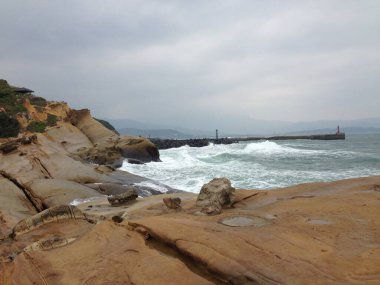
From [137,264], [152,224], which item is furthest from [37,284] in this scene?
[152,224]

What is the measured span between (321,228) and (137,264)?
179 centimetres

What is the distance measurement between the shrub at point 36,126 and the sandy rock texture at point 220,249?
1028 inches

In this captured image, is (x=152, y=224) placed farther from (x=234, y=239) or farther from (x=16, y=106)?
(x=16, y=106)

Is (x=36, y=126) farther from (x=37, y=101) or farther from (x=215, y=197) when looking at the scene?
(x=215, y=197)

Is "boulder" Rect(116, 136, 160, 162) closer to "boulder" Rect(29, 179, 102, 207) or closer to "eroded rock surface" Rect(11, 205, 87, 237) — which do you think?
"boulder" Rect(29, 179, 102, 207)

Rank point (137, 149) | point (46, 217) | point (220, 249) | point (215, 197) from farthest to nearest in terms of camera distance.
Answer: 1. point (137, 149)
2. point (215, 197)
3. point (46, 217)
4. point (220, 249)

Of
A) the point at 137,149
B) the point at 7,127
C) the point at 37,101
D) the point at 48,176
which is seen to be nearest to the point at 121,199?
the point at 48,176

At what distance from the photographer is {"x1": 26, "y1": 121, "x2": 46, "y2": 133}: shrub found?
28.5 metres

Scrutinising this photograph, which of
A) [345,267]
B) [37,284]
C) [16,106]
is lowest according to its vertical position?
[37,284]

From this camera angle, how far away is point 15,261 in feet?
11.0

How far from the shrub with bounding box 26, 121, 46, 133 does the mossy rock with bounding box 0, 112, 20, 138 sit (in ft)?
7.91

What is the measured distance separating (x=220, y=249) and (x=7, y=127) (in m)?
25.7

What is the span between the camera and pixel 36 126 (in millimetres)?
29125

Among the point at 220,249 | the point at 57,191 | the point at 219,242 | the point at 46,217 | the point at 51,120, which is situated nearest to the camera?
the point at 220,249
